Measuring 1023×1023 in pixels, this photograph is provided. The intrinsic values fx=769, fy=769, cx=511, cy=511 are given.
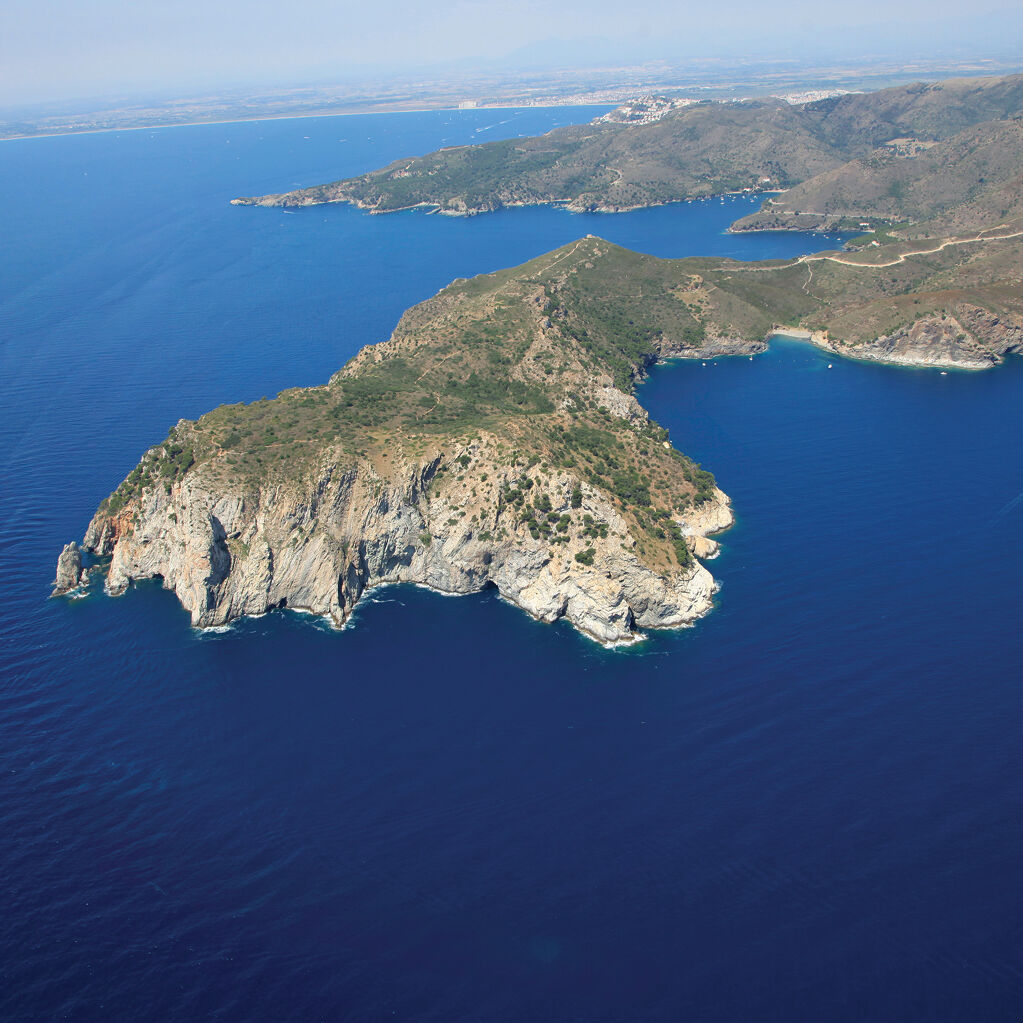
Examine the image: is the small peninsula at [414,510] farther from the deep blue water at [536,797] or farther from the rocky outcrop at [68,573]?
the deep blue water at [536,797]

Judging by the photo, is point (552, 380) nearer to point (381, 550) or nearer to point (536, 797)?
point (381, 550)

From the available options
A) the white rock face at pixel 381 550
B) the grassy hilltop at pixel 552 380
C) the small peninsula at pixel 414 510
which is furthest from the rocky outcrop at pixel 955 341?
the white rock face at pixel 381 550

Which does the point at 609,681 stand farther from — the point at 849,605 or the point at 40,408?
the point at 40,408

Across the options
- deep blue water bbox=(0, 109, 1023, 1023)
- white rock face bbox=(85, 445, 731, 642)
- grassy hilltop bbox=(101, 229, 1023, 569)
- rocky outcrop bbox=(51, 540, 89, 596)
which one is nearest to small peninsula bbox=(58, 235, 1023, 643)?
white rock face bbox=(85, 445, 731, 642)

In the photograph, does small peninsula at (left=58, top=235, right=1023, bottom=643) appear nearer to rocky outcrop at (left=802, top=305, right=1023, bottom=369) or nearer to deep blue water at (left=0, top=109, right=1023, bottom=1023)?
deep blue water at (left=0, top=109, right=1023, bottom=1023)

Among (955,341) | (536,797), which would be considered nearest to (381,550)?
(536,797)

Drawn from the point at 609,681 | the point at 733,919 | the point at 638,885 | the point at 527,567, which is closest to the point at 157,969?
the point at 638,885

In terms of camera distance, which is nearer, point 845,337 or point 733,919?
point 733,919
